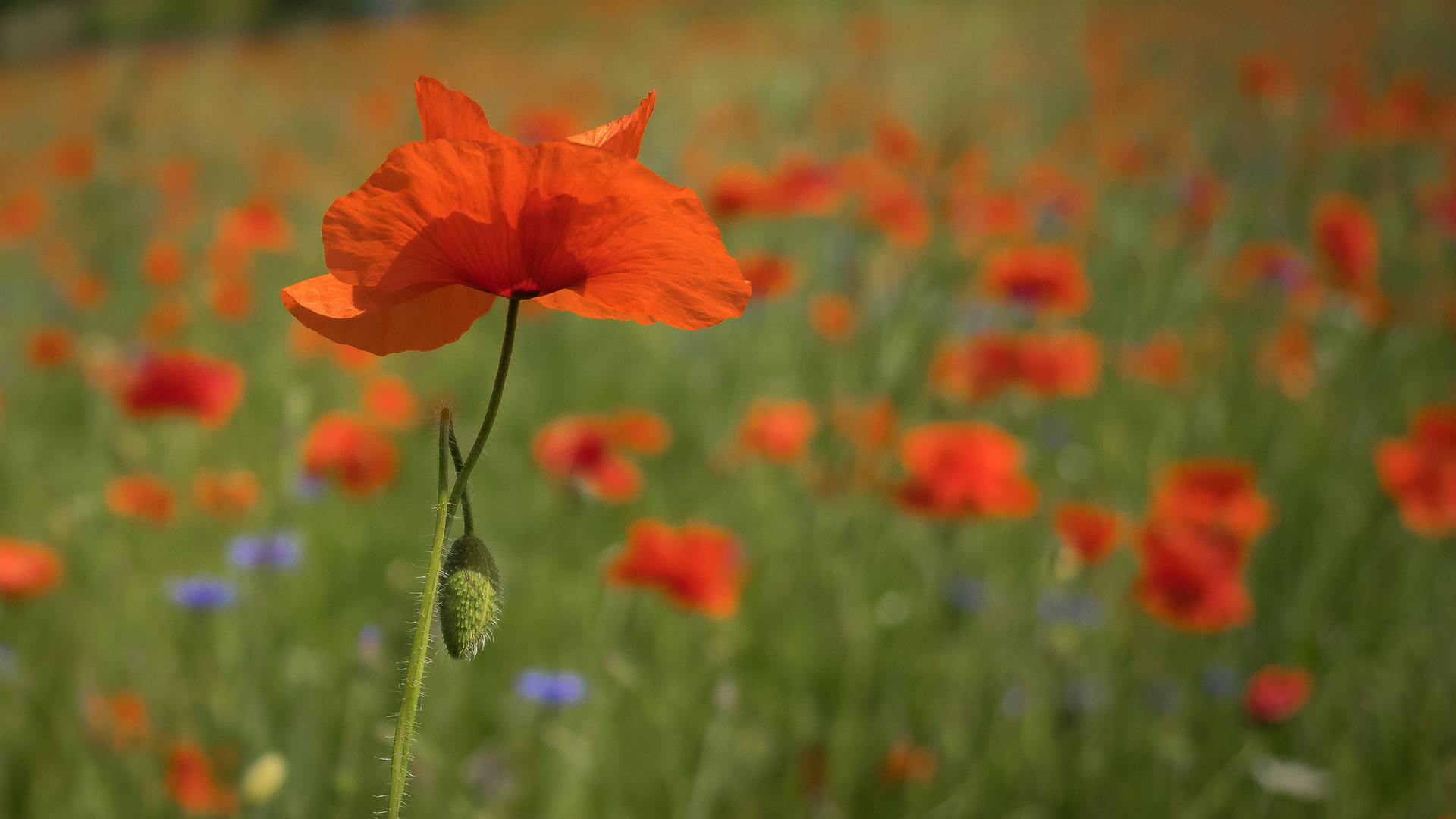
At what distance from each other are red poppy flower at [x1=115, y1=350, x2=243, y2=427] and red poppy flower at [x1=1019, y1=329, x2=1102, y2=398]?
142 cm

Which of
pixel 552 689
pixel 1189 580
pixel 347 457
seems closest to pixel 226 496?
pixel 347 457

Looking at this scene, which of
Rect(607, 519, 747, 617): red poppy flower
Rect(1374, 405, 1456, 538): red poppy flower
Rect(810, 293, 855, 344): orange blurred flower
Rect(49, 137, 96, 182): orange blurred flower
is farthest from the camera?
Rect(49, 137, 96, 182): orange blurred flower

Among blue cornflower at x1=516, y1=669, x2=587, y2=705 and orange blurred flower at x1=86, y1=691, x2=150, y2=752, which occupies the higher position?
blue cornflower at x1=516, y1=669, x2=587, y2=705

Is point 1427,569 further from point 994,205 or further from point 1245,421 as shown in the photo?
point 994,205

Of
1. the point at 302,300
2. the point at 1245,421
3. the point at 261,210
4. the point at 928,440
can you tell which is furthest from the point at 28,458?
the point at 1245,421

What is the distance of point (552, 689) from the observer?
3.88 ft

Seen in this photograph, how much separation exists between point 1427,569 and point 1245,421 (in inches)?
23.7

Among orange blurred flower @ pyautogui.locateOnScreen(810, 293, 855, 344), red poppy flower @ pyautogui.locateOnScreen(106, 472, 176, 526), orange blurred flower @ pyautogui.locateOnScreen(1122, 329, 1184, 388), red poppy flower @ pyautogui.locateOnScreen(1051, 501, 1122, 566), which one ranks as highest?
orange blurred flower @ pyautogui.locateOnScreen(810, 293, 855, 344)

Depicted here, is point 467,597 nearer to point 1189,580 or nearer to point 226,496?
point 1189,580

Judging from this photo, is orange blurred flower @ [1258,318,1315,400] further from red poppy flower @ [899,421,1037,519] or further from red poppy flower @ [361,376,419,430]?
red poppy flower @ [361,376,419,430]

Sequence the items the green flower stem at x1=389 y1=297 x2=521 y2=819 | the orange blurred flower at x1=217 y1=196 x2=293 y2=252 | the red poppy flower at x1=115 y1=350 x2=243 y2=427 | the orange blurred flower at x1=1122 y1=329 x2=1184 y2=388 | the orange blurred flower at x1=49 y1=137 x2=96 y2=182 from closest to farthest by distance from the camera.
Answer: the green flower stem at x1=389 y1=297 x2=521 y2=819 → the red poppy flower at x1=115 y1=350 x2=243 y2=427 → the orange blurred flower at x1=1122 y1=329 x2=1184 y2=388 → the orange blurred flower at x1=217 y1=196 x2=293 y2=252 → the orange blurred flower at x1=49 y1=137 x2=96 y2=182

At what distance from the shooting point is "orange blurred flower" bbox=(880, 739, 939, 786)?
134 centimetres

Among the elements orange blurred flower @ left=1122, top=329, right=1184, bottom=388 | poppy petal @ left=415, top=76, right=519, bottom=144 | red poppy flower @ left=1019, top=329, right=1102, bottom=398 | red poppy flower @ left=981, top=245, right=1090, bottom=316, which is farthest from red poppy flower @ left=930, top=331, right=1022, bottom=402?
poppy petal @ left=415, top=76, right=519, bottom=144

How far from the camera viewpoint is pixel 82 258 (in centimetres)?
343
